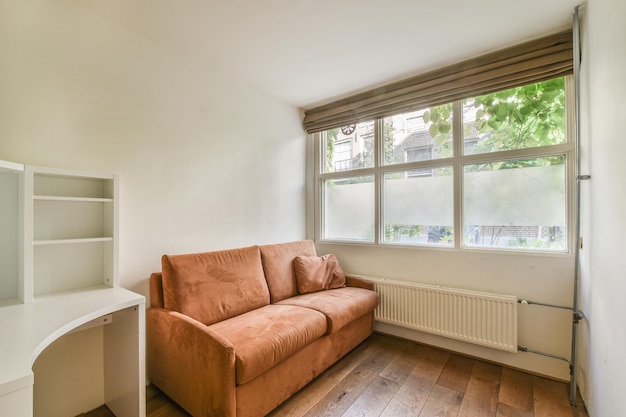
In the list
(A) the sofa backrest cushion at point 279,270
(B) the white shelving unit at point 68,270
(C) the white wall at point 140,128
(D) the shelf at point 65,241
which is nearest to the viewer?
(B) the white shelving unit at point 68,270

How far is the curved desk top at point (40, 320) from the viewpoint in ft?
2.61

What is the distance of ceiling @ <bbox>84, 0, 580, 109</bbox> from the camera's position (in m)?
1.79

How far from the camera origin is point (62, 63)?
1715 mm

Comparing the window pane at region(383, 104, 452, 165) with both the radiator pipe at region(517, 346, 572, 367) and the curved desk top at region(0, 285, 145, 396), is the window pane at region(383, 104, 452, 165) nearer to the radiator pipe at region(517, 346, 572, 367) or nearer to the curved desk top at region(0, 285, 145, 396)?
the radiator pipe at region(517, 346, 572, 367)

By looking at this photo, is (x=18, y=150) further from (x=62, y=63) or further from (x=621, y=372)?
(x=621, y=372)

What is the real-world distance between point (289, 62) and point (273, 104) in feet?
2.45

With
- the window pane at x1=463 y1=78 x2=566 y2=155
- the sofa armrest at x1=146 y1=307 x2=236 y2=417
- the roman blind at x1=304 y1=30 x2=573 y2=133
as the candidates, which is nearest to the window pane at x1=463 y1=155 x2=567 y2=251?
the window pane at x1=463 y1=78 x2=566 y2=155

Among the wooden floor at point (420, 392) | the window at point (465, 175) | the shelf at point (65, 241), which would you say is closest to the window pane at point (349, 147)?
the window at point (465, 175)

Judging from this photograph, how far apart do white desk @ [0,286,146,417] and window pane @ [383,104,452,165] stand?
259 cm

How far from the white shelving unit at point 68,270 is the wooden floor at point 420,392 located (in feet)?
1.45

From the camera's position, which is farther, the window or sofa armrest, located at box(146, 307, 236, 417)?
the window

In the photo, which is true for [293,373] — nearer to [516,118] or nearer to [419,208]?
[419,208]

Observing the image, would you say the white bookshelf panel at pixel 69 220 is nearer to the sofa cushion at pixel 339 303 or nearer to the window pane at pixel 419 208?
the sofa cushion at pixel 339 303

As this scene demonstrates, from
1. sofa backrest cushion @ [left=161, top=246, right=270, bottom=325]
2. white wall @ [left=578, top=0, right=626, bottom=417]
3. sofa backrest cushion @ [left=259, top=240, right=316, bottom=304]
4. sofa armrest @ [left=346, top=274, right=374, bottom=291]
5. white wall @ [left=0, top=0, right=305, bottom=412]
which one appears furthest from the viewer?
sofa armrest @ [left=346, top=274, right=374, bottom=291]
